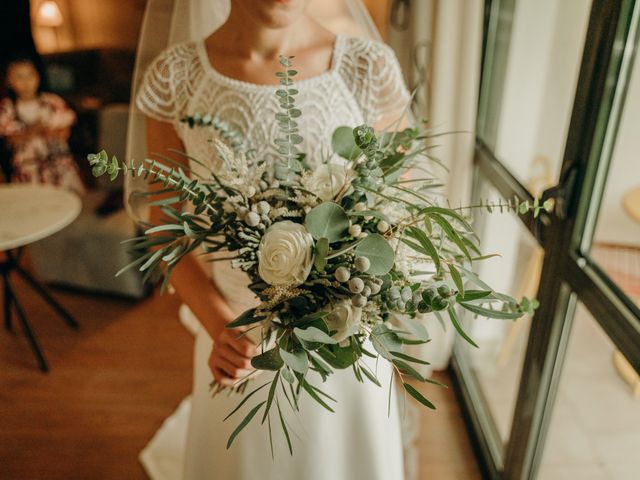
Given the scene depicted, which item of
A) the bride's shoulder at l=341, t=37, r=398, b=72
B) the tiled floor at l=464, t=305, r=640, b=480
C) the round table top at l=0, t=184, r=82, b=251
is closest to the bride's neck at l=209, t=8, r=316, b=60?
the bride's shoulder at l=341, t=37, r=398, b=72

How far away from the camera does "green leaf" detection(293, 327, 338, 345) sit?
78 cm

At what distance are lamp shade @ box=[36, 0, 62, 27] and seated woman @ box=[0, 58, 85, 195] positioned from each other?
0.29m

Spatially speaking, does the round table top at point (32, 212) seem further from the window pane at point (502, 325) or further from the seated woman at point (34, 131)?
the window pane at point (502, 325)

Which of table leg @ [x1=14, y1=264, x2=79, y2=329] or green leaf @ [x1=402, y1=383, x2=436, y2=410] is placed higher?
green leaf @ [x1=402, y1=383, x2=436, y2=410]

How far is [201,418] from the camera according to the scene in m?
1.29

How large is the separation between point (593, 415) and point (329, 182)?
56.8 inches

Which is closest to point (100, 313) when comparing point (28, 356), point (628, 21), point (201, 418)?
point (28, 356)

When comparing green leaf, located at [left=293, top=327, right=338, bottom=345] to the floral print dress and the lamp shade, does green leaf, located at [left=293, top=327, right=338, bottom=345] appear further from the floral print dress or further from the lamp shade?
the lamp shade

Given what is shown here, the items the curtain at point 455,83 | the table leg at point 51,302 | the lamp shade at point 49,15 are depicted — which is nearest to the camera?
the curtain at point 455,83

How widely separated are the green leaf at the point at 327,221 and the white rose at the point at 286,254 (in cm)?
2

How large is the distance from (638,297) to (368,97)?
80 cm

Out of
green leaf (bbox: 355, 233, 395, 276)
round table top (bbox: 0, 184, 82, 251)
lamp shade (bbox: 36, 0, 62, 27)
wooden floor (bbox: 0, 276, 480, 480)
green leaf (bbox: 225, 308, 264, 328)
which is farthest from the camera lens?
lamp shade (bbox: 36, 0, 62, 27)

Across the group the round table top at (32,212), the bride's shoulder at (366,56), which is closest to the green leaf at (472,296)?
the bride's shoulder at (366,56)

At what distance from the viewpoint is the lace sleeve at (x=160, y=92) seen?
4.18ft
